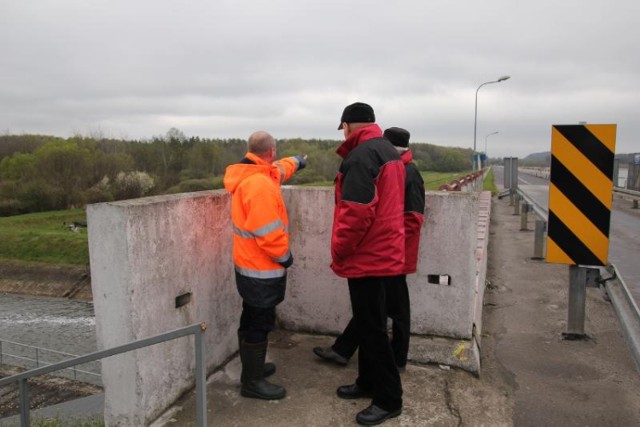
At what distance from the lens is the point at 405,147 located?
13.4ft

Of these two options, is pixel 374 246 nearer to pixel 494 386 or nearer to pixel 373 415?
pixel 373 415

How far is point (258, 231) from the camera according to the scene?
3.44m

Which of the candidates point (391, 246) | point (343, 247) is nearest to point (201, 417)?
point (343, 247)

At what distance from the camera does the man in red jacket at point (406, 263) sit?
3883mm

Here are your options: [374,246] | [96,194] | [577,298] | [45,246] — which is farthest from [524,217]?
[96,194]

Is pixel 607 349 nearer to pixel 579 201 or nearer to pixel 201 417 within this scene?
pixel 579 201

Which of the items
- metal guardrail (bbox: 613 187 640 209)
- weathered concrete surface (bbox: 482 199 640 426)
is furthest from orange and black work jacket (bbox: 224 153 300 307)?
metal guardrail (bbox: 613 187 640 209)

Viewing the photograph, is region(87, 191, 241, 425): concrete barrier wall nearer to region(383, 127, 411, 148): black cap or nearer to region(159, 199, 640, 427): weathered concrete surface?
region(159, 199, 640, 427): weathered concrete surface

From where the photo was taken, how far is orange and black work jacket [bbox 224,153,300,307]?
344 cm

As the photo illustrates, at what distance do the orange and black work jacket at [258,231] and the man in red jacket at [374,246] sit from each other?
43 cm

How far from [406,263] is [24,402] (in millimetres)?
2995

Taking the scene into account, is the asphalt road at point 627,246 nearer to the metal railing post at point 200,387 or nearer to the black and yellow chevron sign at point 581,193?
the black and yellow chevron sign at point 581,193

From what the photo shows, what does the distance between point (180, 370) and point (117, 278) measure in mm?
876

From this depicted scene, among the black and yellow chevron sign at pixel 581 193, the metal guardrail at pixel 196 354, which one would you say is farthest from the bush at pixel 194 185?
the metal guardrail at pixel 196 354
